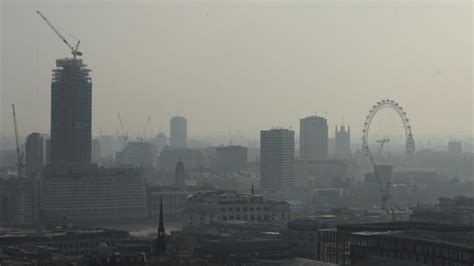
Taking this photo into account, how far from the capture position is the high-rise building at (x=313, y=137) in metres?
168

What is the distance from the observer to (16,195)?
314 feet

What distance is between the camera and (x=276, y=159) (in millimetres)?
130250

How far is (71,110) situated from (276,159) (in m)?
20.9

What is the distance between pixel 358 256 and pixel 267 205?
1441 inches

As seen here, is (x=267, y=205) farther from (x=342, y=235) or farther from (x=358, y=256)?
(x=358, y=256)

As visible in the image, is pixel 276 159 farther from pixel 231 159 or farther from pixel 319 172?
pixel 231 159

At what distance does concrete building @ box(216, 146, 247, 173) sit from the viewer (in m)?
158

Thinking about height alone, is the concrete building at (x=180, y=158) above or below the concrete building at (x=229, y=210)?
above

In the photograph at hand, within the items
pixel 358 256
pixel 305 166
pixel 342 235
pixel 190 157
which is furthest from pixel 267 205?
pixel 190 157

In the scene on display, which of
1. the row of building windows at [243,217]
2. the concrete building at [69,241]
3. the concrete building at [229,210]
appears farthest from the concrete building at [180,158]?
the concrete building at [69,241]

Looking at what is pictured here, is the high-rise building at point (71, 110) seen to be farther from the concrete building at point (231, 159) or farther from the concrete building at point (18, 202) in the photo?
the concrete building at point (231, 159)

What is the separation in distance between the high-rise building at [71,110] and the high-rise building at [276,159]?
1730 cm

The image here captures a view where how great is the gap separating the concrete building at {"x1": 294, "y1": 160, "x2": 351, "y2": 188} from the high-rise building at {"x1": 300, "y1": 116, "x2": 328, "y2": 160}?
669 inches

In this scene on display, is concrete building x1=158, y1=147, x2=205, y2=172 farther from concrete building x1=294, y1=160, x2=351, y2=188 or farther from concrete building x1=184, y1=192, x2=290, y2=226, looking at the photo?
concrete building x1=184, y1=192, x2=290, y2=226
